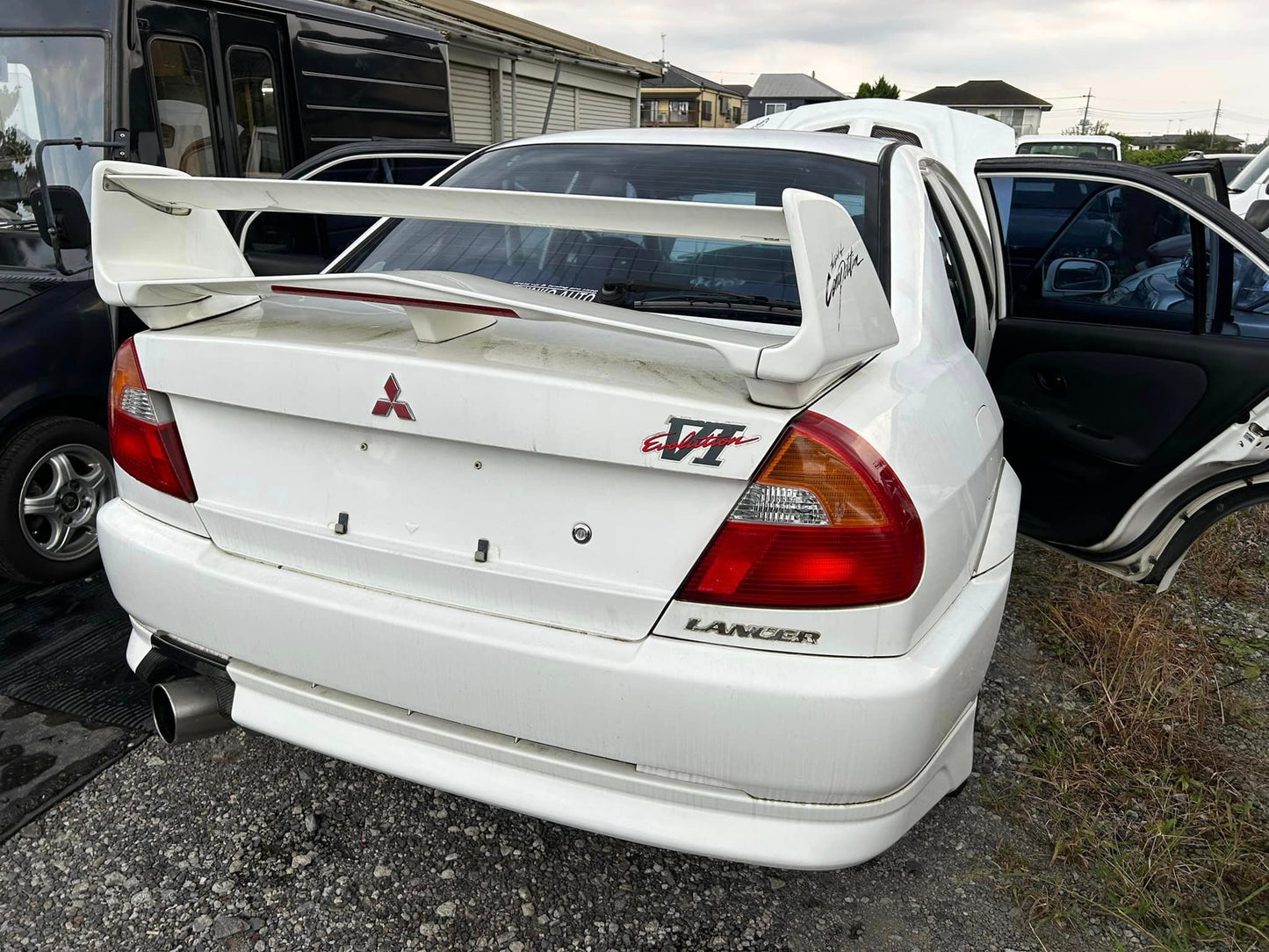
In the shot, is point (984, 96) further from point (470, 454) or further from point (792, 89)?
point (470, 454)

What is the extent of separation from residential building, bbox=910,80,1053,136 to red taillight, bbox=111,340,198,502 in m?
81.9

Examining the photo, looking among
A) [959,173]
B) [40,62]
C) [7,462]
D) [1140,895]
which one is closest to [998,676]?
[1140,895]

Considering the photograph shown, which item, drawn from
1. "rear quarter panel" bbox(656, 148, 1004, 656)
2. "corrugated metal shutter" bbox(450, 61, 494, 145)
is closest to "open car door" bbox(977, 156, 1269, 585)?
"rear quarter panel" bbox(656, 148, 1004, 656)

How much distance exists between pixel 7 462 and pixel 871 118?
7640 millimetres

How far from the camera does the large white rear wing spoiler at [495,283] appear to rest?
1.50 m

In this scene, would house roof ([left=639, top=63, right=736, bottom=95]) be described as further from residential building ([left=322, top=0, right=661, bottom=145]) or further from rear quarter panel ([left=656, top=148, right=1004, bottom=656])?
rear quarter panel ([left=656, top=148, right=1004, bottom=656])

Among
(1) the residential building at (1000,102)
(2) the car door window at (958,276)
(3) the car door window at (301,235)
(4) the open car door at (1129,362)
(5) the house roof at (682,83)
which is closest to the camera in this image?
(4) the open car door at (1129,362)

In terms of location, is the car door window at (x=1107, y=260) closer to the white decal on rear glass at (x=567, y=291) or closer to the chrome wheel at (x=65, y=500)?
the white decal on rear glass at (x=567, y=291)

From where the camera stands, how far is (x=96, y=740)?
2.70 meters

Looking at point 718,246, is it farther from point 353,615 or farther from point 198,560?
point 198,560
